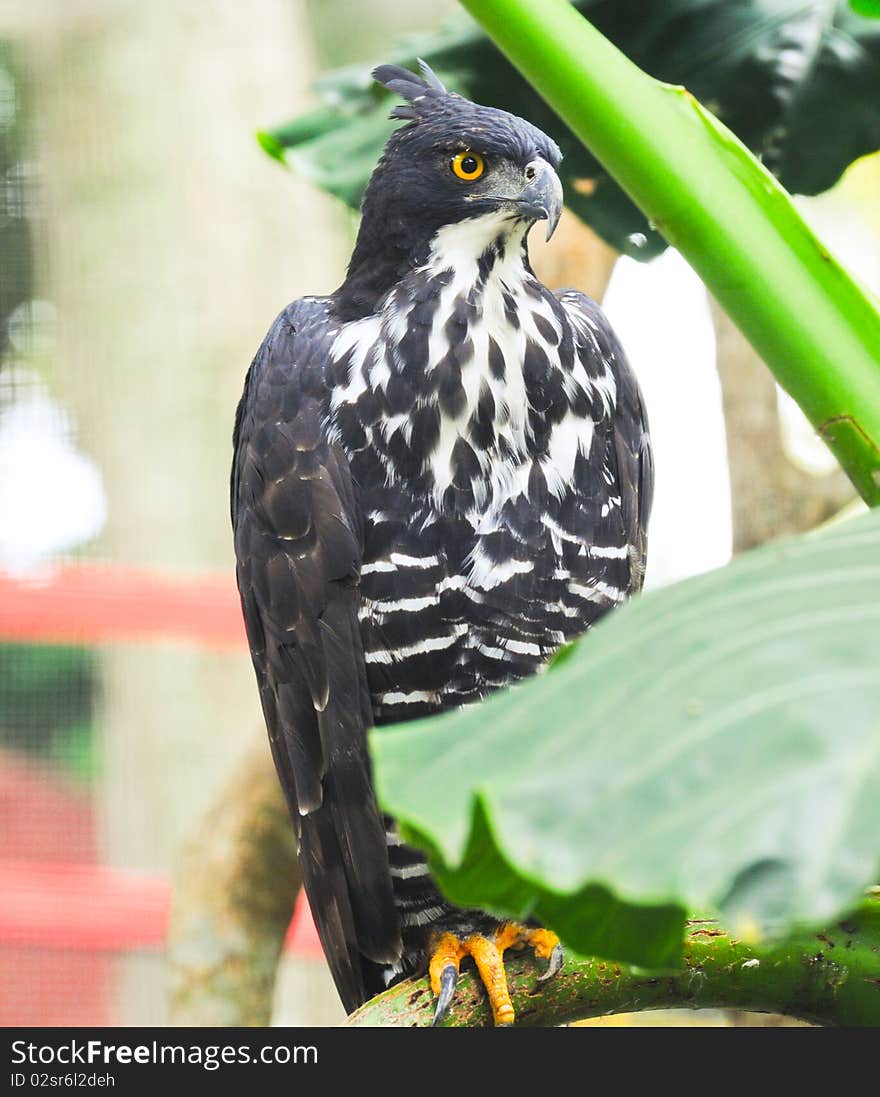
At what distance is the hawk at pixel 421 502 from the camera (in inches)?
75.5

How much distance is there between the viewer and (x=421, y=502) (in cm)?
192

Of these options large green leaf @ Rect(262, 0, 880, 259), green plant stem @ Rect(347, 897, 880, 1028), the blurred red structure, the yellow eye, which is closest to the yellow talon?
green plant stem @ Rect(347, 897, 880, 1028)

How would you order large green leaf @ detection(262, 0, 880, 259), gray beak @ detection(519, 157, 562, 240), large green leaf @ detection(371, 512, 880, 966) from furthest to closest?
1. large green leaf @ detection(262, 0, 880, 259)
2. gray beak @ detection(519, 157, 562, 240)
3. large green leaf @ detection(371, 512, 880, 966)

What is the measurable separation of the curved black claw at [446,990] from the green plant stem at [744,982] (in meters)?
0.03

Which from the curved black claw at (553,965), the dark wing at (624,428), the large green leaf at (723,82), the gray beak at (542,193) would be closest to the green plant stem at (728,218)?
the gray beak at (542,193)

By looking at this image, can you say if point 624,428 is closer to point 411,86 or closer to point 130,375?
point 411,86

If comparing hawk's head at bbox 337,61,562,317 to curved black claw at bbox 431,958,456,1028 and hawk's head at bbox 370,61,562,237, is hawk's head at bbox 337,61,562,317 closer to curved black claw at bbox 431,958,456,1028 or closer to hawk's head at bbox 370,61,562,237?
hawk's head at bbox 370,61,562,237

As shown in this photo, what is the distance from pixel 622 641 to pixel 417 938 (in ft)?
4.97

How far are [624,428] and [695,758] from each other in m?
1.55

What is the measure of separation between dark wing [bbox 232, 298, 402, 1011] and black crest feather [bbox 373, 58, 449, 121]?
0.36m

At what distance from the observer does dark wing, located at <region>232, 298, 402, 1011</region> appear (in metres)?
1.93

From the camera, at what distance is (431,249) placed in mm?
1999

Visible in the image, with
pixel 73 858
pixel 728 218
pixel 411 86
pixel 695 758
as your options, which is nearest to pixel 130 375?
pixel 73 858
